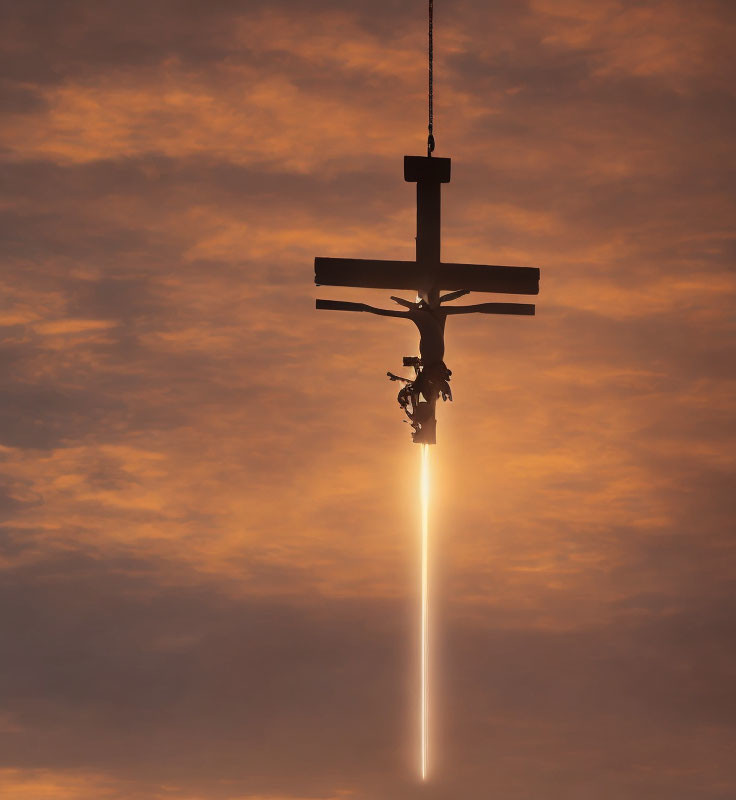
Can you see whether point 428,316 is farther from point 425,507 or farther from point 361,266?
point 425,507

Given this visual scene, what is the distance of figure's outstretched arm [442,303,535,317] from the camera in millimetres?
22172

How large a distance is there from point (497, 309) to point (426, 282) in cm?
133

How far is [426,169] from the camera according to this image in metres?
22.2

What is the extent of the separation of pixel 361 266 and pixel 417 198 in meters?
1.36

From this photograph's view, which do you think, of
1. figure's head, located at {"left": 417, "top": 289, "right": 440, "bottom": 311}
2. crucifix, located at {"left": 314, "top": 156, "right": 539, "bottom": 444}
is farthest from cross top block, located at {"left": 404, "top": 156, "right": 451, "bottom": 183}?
figure's head, located at {"left": 417, "top": 289, "right": 440, "bottom": 311}

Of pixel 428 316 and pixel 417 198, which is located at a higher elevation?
pixel 417 198

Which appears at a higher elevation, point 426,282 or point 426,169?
point 426,169

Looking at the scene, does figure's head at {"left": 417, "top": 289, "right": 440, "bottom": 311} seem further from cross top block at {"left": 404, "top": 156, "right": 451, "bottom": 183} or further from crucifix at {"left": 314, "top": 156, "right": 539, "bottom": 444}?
cross top block at {"left": 404, "top": 156, "right": 451, "bottom": 183}

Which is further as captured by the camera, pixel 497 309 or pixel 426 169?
pixel 497 309

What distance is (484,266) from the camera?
22.6m

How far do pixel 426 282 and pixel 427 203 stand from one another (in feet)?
3.80

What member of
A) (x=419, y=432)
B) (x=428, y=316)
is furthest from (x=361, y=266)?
(x=419, y=432)

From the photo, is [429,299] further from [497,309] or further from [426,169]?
[426,169]

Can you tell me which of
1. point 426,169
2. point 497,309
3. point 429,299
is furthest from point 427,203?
point 497,309
